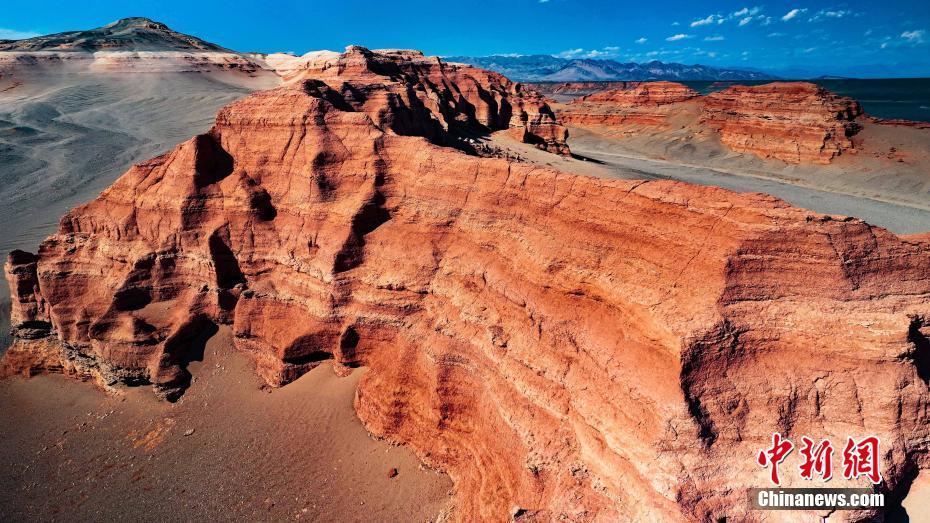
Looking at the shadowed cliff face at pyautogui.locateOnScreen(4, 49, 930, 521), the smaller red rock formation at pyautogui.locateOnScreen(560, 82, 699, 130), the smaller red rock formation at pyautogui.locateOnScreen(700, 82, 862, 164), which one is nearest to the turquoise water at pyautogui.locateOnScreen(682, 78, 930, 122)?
the smaller red rock formation at pyautogui.locateOnScreen(560, 82, 699, 130)

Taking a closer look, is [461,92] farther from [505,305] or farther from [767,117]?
[505,305]

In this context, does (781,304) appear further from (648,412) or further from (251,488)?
(251,488)

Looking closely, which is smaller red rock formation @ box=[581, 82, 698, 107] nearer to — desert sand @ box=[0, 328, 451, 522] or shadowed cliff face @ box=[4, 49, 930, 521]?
shadowed cliff face @ box=[4, 49, 930, 521]

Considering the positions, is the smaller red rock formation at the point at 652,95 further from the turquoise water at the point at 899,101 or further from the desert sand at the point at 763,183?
the turquoise water at the point at 899,101

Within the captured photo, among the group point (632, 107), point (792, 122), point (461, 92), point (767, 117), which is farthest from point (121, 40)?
point (792, 122)

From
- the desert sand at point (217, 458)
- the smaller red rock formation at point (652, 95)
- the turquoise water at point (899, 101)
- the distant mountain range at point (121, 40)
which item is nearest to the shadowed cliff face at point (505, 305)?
the desert sand at point (217, 458)

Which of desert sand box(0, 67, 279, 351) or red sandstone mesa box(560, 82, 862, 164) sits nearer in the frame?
desert sand box(0, 67, 279, 351)
